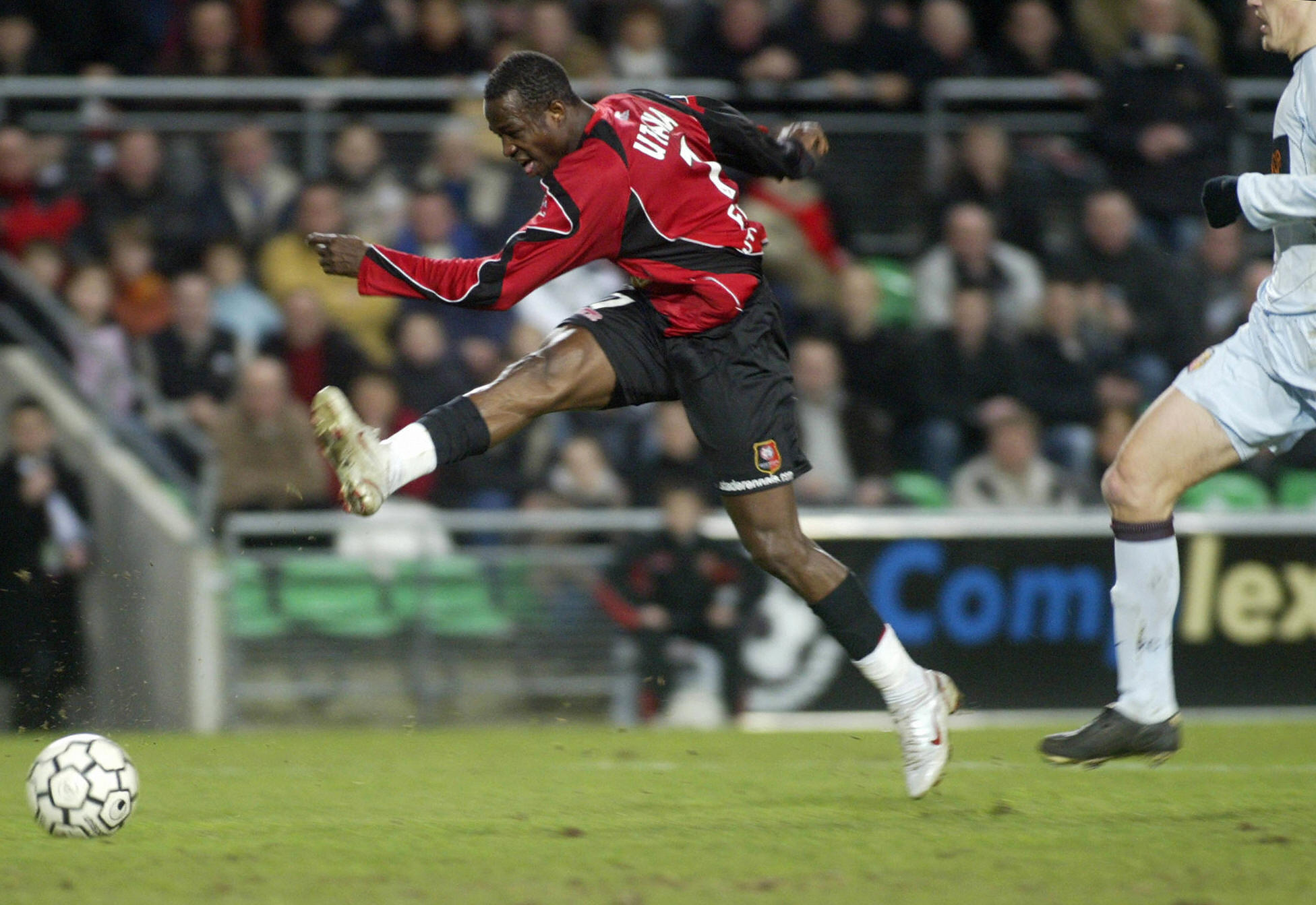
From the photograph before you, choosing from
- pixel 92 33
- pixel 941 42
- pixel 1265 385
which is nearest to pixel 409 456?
pixel 1265 385

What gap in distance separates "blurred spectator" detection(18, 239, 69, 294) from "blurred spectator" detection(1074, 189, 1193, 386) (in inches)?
228

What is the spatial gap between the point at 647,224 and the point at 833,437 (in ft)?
15.0

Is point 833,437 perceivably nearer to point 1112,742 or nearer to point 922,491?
point 922,491

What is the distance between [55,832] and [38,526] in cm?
424

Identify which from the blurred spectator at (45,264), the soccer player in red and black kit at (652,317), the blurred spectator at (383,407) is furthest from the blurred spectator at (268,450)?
the soccer player in red and black kit at (652,317)

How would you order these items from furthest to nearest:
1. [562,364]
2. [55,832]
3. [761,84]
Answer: [761,84] < [562,364] < [55,832]

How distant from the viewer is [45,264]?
9758mm

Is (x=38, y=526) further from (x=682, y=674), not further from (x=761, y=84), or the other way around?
(x=761, y=84)

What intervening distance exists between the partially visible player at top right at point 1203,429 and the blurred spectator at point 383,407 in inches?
184

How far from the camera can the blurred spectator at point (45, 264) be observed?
972 centimetres

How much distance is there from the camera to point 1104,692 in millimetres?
9078

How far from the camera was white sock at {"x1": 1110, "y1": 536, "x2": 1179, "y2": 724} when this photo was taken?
5168 millimetres

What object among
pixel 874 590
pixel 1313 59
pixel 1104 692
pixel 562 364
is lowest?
pixel 1104 692

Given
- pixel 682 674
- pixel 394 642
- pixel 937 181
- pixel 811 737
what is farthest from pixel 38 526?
pixel 937 181
